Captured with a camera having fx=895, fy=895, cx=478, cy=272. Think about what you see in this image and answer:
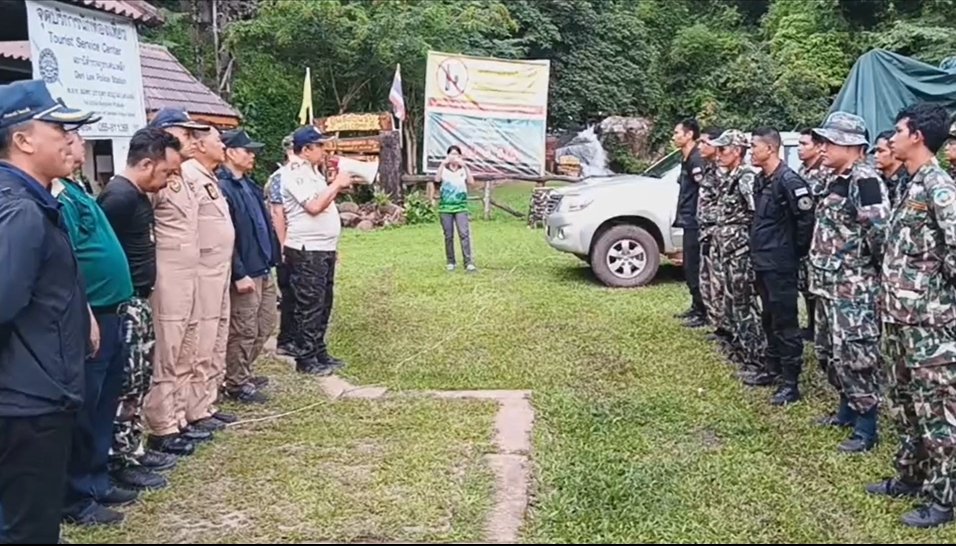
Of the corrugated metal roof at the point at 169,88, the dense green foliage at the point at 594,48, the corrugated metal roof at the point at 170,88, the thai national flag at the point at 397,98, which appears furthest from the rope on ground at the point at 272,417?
the dense green foliage at the point at 594,48

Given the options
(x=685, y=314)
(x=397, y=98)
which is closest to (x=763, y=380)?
(x=685, y=314)

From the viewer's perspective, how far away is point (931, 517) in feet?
11.8

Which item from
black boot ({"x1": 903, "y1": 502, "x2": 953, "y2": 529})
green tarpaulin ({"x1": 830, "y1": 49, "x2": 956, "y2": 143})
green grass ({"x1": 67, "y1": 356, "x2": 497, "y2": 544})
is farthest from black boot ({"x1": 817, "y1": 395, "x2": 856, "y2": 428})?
green tarpaulin ({"x1": 830, "y1": 49, "x2": 956, "y2": 143})

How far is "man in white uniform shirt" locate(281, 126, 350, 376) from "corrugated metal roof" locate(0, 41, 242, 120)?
4.43 metres

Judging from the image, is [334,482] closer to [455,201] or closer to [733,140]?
[733,140]

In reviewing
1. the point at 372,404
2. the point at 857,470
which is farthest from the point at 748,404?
the point at 372,404

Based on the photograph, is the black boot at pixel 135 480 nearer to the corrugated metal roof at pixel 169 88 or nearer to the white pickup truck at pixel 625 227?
the white pickup truck at pixel 625 227

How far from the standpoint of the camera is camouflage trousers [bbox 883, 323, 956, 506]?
3514 mm

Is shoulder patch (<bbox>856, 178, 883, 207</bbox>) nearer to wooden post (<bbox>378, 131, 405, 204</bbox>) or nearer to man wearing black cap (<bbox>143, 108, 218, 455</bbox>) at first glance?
man wearing black cap (<bbox>143, 108, 218, 455</bbox>)

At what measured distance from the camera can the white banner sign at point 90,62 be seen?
534cm

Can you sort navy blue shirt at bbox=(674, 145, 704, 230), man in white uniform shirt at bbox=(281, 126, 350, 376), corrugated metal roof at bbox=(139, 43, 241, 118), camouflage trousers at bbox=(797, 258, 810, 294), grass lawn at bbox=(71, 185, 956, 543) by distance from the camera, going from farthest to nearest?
corrugated metal roof at bbox=(139, 43, 241, 118), navy blue shirt at bbox=(674, 145, 704, 230), man in white uniform shirt at bbox=(281, 126, 350, 376), camouflage trousers at bbox=(797, 258, 810, 294), grass lawn at bbox=(71, 185, 956, 543)

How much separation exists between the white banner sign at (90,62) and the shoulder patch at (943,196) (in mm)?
4629

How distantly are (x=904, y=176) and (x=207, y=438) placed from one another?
3.75 m

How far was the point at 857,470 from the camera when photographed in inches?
168
